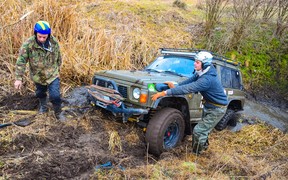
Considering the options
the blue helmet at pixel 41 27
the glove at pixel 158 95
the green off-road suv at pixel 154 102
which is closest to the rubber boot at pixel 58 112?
the green off-road suv at pixel 154 102

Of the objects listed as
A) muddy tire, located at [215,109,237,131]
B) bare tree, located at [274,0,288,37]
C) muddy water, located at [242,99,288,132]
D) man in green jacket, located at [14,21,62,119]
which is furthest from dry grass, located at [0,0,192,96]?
bare tree, located at [274,0,288,37]

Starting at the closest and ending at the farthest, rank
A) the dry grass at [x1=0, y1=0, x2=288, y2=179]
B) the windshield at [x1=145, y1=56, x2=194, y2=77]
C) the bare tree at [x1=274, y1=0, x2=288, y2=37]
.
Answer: the dry grass at [x1=0, y1=0, x2=288, y2=179] → the windshield at [x1=145, y1=56, x2=194, y2=77] → the bare tree at [x1=274, y1=0, x2=288, y2=37]

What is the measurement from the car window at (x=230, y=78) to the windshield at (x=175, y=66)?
3.51 feet

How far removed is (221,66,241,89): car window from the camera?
6.80 meters

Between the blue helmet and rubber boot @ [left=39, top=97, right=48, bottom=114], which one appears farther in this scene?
rubber boot @ [left=39, top=97, right=48, bottom=114]

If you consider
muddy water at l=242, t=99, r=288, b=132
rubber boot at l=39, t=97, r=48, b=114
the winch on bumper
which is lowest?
muddy water at l=242, t=99, r=288, b=132

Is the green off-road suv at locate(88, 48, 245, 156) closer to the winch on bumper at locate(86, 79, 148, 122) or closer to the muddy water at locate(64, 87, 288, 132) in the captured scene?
the winch on bumper at locate(86, 79, 148, 122)

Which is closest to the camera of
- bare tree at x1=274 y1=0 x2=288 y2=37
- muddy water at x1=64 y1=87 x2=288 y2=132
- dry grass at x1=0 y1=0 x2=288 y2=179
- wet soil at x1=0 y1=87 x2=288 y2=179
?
wet soil at x1=0 y1=87 x2=288 y2=179

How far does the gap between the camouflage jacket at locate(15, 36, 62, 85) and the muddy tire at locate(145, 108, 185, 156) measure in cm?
215

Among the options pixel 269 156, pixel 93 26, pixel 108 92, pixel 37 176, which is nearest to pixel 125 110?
pixel 108 92

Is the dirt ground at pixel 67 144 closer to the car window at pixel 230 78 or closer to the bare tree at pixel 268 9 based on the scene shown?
the car window at pixel 230 78

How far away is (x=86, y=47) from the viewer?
8719 millimetres

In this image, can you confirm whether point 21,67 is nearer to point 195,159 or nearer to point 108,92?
point 108,92

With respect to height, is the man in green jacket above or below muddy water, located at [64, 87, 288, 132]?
above
